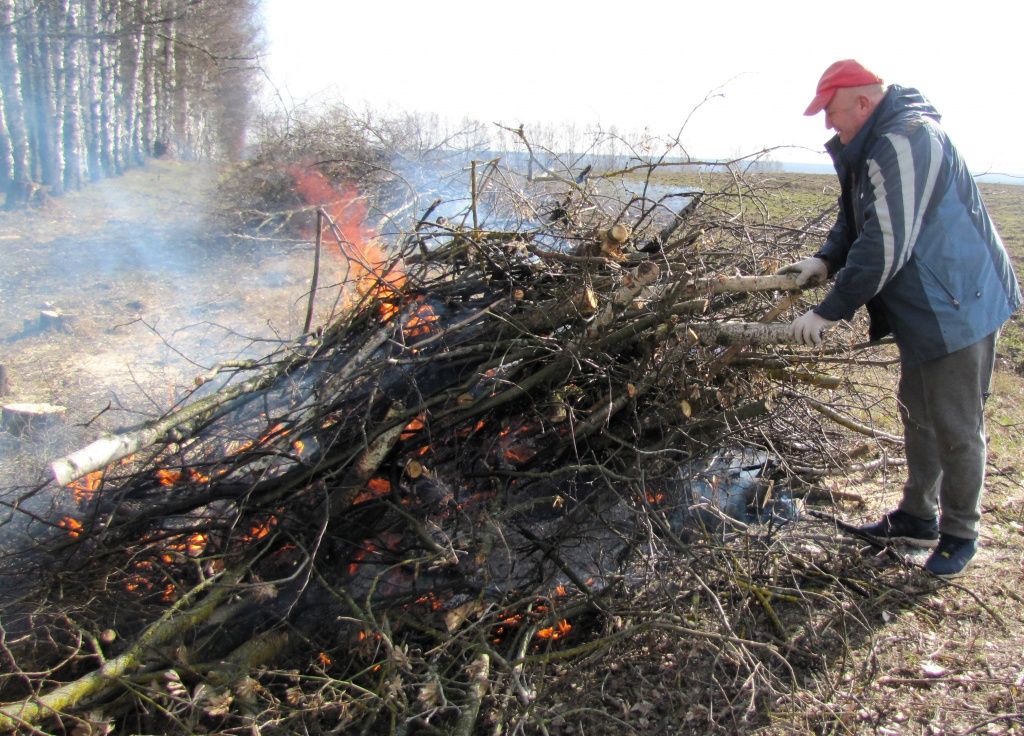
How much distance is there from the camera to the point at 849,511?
3672 millimetres

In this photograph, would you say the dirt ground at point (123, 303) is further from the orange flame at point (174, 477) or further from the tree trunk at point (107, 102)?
the tree trunk at point (107, 102)

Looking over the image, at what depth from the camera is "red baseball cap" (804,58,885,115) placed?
2.65m

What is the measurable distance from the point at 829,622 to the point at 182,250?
1102 cm

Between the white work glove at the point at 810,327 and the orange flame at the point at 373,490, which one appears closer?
the white work glove at the point at 810,327

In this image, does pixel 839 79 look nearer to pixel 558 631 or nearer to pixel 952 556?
pixel 952 556

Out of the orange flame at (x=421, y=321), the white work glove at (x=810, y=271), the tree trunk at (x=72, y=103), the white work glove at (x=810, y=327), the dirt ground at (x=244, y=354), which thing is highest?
the tree trunk at (x=72, y=103)

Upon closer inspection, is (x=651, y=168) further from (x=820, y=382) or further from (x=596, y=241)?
(x=820, y=382)

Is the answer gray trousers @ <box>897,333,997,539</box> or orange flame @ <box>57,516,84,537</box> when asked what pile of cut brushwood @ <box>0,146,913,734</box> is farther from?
gray trousers @ <box>897,333,997,539</box>

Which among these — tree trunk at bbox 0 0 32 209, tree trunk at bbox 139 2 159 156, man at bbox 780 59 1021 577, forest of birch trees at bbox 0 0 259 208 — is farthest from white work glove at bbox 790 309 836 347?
tree trunk at bbox 139 2 159 156

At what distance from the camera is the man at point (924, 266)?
2.52 metres

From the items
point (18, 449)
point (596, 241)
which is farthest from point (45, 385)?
point (596, 241)

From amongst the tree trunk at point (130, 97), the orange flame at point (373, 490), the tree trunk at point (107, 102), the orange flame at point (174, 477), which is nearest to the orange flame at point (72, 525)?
the orange flame at point (174, 477)

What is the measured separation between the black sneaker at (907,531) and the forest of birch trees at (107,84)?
1099 centimetres

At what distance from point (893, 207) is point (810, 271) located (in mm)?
421
